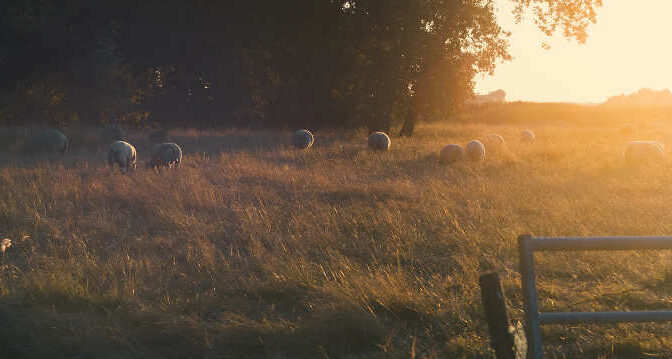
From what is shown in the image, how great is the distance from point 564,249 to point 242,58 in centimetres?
2366

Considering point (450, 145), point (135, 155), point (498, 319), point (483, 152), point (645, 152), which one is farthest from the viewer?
point (483, 152)

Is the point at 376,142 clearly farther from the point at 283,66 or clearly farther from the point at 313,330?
the point at 313,330

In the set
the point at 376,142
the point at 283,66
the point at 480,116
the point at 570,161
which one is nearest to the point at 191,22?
the point at 283,66

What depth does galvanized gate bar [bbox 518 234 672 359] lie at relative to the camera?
3.18 meters

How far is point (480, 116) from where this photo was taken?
5209 centimetres

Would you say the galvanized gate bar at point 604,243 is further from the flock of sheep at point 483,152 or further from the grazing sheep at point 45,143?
the grazing sheep at point 45,143

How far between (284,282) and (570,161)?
13.8 metres

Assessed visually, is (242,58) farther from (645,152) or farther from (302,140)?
(645,152)

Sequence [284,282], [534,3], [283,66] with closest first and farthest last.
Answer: [284,282], [534,3], [283,66]

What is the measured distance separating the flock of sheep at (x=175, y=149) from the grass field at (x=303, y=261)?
0.64 m

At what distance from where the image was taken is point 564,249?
3254mm

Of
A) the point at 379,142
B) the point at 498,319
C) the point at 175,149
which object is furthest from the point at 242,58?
the point at 498,319

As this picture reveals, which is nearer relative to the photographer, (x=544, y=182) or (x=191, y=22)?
(x=544, y=182)

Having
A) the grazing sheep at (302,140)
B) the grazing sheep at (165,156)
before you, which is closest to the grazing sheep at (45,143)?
the grazing sheep at (165,156)
